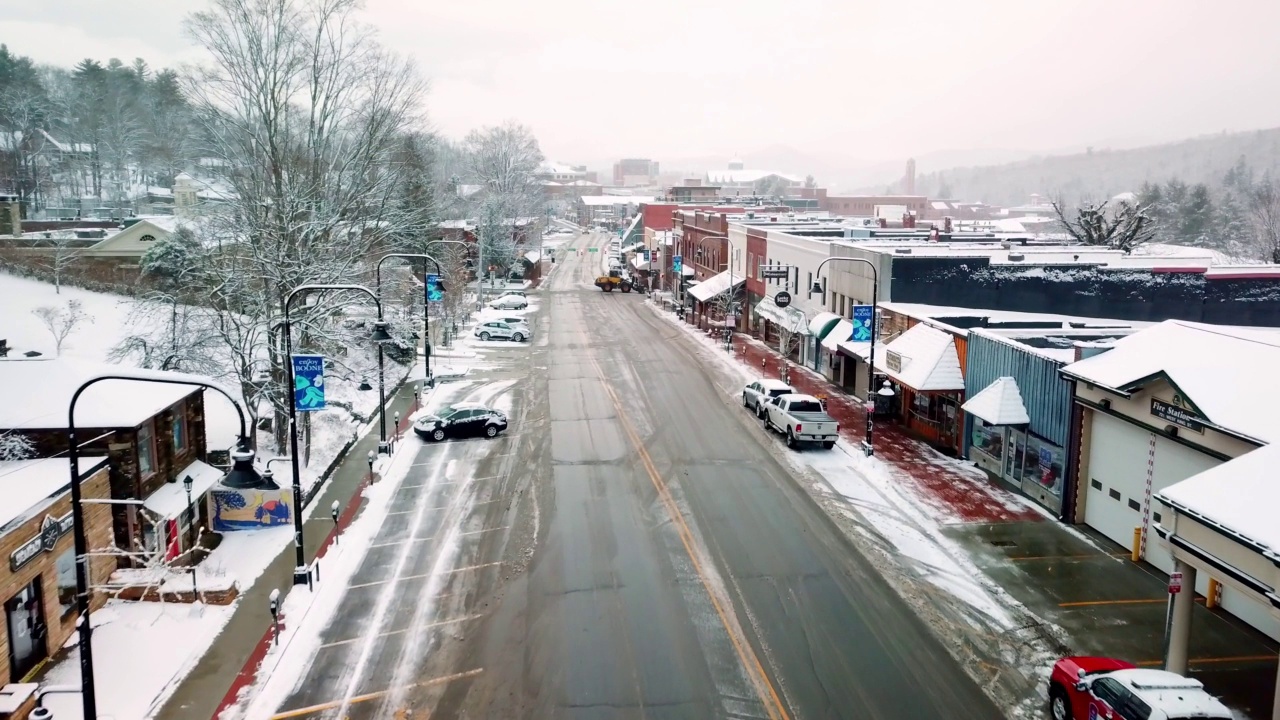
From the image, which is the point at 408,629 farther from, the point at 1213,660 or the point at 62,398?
the point at 1213,660

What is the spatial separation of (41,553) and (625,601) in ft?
36.1

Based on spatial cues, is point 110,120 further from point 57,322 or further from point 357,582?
point 357,582

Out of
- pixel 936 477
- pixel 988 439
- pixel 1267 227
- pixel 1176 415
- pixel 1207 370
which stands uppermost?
pixel 1267 227

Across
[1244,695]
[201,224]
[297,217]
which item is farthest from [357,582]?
[201,224]

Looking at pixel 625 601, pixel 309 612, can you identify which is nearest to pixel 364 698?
pixel 309 612

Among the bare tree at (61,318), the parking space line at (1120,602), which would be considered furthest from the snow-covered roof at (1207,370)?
the bare tree at (61,318)

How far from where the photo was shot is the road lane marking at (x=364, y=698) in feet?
45.0

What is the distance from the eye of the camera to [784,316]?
4847 centimetres

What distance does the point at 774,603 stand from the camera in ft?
58.0

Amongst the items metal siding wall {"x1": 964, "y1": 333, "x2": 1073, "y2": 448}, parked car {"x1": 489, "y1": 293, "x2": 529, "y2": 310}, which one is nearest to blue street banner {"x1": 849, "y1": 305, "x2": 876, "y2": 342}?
metal siding wall {"x1": 964, "y1": 333, "x2": 1073, "y2": 448}

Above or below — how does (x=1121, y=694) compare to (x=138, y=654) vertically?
above

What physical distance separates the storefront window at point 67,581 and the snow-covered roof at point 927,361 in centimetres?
2369

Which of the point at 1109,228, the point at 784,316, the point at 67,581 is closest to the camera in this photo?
the point at 67,581

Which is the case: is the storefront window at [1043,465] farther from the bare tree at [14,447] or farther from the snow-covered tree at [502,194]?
the snow-covered tree at [502,194]
